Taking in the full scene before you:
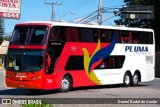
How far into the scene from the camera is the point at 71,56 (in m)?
20.5

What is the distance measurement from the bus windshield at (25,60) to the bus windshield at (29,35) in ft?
1.65

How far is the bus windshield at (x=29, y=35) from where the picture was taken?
19.0 m

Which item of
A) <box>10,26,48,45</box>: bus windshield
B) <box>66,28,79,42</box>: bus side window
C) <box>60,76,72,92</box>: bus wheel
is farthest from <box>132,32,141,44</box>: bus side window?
<box>10,26,48,45</box>: bus windshield

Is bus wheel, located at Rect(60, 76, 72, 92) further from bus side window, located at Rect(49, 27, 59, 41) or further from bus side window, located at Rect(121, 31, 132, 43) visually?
bus side window, located at Rect(121, 31, 132, 43)

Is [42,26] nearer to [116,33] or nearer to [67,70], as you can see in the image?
[67,70]

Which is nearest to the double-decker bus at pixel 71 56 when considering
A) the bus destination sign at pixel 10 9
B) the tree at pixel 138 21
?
the bus destination sign at pixel 10 9

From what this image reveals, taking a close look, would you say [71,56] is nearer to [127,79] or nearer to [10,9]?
[127,79]

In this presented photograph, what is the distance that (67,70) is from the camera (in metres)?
20.3

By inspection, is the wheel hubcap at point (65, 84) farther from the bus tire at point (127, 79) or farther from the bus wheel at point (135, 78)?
the bus wheel at point (135, 78)

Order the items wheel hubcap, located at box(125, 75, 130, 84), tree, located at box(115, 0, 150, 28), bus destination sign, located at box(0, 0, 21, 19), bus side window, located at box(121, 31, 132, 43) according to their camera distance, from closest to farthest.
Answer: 1. bus destination sign, located at box(0, 0, 21, 19)
2. bus side window, located at box(121, 31, 132, 43)
3. wheel hubcap, located at box(125, 75, 130, 84)
4. tree, located at box(115, 0, 150, 28)

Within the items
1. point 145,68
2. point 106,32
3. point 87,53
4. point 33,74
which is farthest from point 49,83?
point 145,68

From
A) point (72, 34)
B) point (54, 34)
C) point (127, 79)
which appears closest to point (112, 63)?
point (127, 79)

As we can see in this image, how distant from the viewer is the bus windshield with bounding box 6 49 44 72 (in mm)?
18688

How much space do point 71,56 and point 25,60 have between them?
8.35 ft
